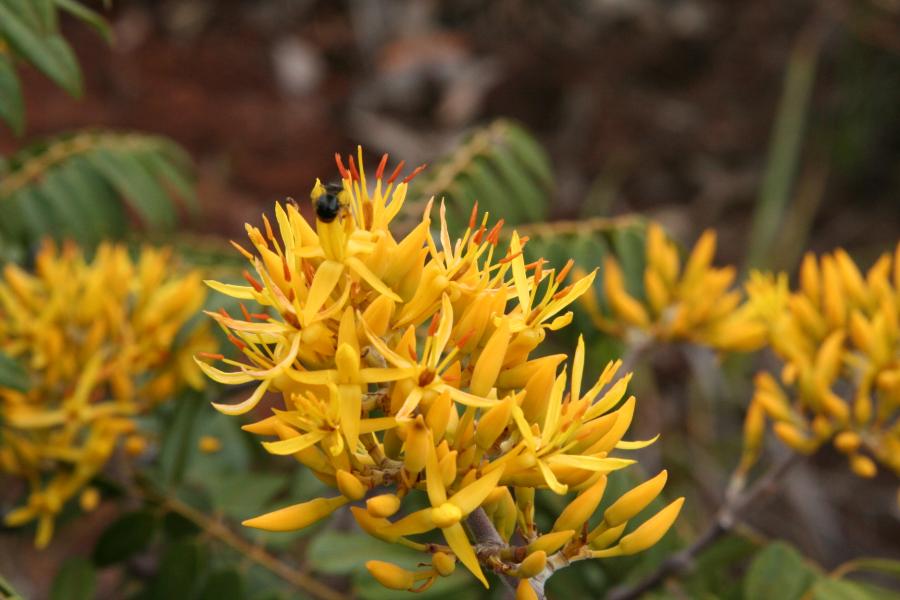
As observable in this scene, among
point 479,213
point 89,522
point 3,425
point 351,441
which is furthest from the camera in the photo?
point 89,522

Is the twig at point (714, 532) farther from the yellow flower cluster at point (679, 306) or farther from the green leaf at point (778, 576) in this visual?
the yellow flower cluster at point (679, 306)

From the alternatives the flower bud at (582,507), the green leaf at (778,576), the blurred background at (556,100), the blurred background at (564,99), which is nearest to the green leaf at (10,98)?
the flower bud at (582,507)

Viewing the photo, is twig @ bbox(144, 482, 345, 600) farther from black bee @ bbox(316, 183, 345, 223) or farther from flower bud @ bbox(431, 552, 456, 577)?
black bee @ bbox(316, 183, 345, 223)

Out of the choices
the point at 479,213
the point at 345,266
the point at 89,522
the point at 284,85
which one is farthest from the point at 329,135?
the point at 345,266

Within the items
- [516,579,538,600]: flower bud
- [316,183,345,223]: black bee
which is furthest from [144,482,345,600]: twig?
[316,183,345,223]: black bee

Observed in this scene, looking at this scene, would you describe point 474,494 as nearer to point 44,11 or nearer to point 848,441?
point 848,441

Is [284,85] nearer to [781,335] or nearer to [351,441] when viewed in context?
[781,335]
